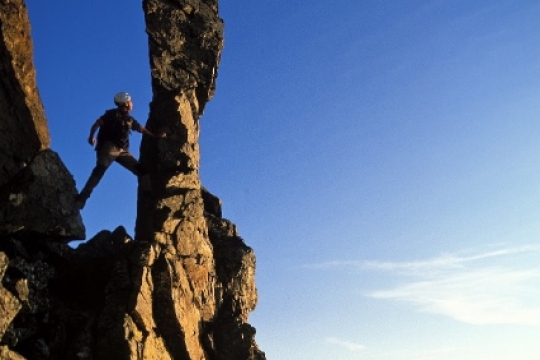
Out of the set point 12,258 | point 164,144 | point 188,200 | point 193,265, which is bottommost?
point 12,258

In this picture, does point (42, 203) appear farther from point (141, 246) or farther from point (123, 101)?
point (123, 101)

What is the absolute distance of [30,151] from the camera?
2698 centimetres

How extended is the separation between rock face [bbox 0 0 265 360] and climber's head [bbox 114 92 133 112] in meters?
3.16

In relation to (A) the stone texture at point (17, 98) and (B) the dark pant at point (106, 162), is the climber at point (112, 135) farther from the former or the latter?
(A) the stone texture at point (17, 98)

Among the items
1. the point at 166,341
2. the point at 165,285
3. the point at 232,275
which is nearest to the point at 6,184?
the point at 165,285

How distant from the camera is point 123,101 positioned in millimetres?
25844

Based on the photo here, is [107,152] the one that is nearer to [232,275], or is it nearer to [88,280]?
[88,280]

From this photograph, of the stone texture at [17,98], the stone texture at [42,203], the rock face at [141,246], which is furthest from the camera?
the stone texture at [17,98]

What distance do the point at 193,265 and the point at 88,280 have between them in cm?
499

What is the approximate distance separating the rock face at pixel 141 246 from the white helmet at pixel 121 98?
332cm

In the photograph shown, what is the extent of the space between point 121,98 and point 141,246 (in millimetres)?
7411

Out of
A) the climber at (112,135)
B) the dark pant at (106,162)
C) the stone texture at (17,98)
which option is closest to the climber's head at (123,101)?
the climber at (112,135)

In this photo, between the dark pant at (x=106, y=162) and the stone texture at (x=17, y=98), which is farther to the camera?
the stone texture at (x=17, y=98)

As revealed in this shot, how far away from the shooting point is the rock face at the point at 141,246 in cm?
2039
